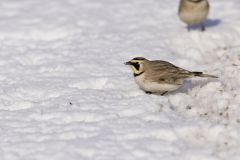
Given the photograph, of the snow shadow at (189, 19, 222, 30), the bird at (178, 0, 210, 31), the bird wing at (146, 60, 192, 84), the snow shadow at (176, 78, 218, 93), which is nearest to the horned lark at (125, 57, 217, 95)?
the bird wing at (146, 60, 192, 84)

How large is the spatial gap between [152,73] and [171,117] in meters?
0.91

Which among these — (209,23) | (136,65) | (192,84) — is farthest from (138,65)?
(209,23)

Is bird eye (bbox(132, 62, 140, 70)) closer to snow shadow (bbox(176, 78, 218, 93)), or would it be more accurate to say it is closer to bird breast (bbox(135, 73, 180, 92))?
bird breast (bbox(135, 73, 180, 92))

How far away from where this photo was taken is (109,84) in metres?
7.85

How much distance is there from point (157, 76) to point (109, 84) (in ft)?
2.70

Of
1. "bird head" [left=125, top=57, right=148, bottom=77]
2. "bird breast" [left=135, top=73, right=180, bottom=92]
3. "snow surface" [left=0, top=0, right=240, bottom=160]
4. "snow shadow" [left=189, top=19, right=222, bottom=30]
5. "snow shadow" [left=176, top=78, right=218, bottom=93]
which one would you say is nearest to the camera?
"snow surface" [left=0, top=0, right=240, bottom=160]

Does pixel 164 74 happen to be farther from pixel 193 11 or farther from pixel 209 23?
pixel 209 23

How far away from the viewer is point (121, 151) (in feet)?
19.1

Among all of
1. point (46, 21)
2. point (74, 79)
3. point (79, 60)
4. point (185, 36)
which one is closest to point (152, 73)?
point (74, 79)

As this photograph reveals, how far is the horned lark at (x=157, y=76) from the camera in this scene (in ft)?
23.9

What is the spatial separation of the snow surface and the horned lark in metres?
0.15

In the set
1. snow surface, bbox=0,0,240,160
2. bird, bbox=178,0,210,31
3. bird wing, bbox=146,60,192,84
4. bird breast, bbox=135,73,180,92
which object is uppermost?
bird, bbox=178,0,210,31

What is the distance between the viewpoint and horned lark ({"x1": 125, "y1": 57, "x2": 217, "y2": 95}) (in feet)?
23.9

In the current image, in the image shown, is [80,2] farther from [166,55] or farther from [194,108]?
[194,108]
